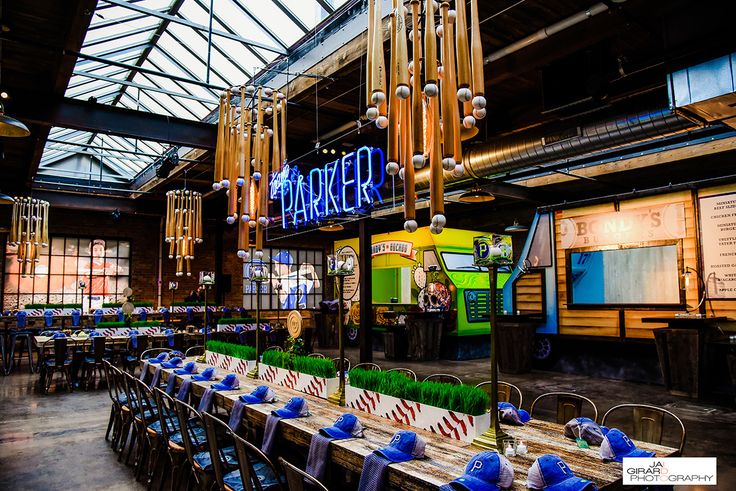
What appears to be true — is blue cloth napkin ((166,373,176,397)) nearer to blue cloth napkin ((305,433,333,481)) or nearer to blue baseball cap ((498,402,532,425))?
blue cloth napkin ((305,433,333,481))

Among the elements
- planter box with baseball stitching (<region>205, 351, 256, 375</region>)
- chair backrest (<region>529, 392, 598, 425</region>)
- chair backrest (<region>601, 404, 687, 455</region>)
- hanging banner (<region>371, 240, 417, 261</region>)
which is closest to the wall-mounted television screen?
hanging banner (<region>371, 240, 417, 261</region>)

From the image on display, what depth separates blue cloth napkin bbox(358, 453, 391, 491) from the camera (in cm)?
236

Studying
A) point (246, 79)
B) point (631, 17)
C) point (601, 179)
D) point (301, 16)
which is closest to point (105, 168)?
point (246, 79)

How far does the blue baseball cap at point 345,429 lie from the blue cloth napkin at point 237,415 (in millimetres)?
1041

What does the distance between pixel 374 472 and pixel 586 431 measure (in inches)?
47.4

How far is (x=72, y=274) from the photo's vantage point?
15109 mm

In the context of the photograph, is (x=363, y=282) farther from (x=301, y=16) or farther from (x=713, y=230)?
(x=713, y=230)

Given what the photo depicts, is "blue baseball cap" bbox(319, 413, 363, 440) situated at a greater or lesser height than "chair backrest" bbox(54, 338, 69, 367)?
greater

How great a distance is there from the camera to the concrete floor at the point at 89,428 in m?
4.49

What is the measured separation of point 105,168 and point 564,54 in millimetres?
14021

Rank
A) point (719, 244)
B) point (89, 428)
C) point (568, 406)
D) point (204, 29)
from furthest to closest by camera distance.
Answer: point (719, 244)
point (89, 428)
point (204, 29)
point (568, 406)

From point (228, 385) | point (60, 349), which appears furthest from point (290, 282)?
point (228, 385)

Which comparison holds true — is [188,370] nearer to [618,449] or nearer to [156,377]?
[156,377]

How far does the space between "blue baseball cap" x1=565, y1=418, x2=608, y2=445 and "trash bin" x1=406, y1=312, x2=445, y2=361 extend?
8733 millimetres
